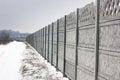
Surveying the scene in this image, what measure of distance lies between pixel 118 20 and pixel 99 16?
3.23 feet

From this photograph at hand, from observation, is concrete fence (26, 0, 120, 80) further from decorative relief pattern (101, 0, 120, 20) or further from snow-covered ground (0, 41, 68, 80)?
snow-covered ground (0, 41, 68, 80)

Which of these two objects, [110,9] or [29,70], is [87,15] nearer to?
[110,9]

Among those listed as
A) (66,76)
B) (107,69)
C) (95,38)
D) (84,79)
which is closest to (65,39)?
(66,76)

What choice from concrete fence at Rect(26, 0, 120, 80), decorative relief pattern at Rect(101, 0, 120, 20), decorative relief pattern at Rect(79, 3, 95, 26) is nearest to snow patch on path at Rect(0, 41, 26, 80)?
concrete fence at Rect(26, 0, 120, 80)

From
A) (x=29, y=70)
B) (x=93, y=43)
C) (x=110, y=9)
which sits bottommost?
(x=29, y=70)

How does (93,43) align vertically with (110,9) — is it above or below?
below

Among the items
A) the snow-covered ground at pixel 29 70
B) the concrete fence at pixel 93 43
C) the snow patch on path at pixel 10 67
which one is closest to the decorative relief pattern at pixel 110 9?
the concrete fence at pixel 93 43

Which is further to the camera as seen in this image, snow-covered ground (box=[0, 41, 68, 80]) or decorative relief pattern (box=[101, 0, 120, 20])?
snow-covered ground (box=[0, 41, 68, 80])

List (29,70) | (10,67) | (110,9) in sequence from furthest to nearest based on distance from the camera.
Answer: (10,67) < (29,70) < (110,9)

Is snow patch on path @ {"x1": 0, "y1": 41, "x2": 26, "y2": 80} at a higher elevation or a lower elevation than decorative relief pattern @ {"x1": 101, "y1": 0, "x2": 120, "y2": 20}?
lower

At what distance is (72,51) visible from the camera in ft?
26.4

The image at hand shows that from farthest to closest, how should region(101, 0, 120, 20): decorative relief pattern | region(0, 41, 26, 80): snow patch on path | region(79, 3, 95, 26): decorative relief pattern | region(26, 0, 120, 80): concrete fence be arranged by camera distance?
1. region(0, 41, 26, 80): snow patch on path
2. region(79, 3, 95, 26): decorative relief pattern
3. region(26, 0, 120, 80): concrete fence
4. region(101, 0, 120, 20): decorative relief pattern

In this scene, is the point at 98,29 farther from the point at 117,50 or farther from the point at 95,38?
the point at 117,50

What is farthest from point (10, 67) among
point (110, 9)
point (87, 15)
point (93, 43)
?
A: point (110, 9)
